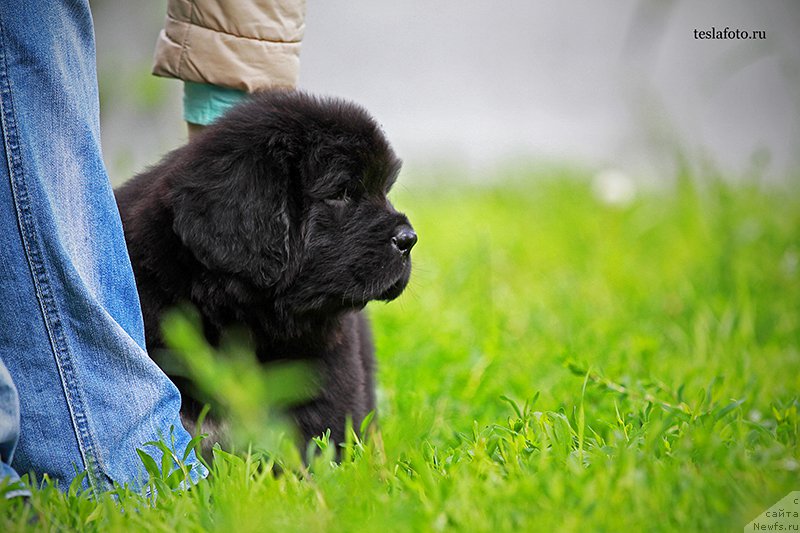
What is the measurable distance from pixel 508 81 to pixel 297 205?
5.56m

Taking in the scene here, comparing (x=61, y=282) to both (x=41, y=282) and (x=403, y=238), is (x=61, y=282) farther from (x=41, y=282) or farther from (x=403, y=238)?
(x=403, y=238)

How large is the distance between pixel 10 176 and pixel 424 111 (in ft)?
19.2

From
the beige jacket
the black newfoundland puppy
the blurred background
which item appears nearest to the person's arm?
the beige jacket

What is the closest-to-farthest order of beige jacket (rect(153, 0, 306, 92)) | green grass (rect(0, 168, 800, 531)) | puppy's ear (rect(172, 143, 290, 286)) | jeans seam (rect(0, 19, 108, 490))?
green grass (rect(0, 168, 800, 531)) → jeans seam (rect(0, 19, 108, 490)) → puppy's ear (rect(172, 143, 290, 286)) → beige jacket (rect(153, 0, 306, 92))

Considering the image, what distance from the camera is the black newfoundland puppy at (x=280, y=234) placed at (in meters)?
2.26

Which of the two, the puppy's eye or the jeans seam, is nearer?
the jeans seam

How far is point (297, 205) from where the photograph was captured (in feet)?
7.88

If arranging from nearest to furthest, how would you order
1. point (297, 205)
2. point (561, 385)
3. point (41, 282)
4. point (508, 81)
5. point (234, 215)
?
point (41, 282) → point (234, 215) → point (297, 205) → point (561, 385) → point (508, 81)

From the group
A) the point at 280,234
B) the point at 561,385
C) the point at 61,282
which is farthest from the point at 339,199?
the point at 561,385

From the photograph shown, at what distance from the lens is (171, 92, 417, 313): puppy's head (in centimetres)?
225

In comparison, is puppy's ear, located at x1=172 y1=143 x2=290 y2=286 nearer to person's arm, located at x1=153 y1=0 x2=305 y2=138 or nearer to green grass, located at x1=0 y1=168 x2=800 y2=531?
person's arm, located at x1=153 y1=0 x2=305 y2=138

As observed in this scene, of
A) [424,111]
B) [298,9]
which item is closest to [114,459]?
[298,9]

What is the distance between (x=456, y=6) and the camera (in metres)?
7.85

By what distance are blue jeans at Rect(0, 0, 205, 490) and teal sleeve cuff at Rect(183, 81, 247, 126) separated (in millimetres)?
577
